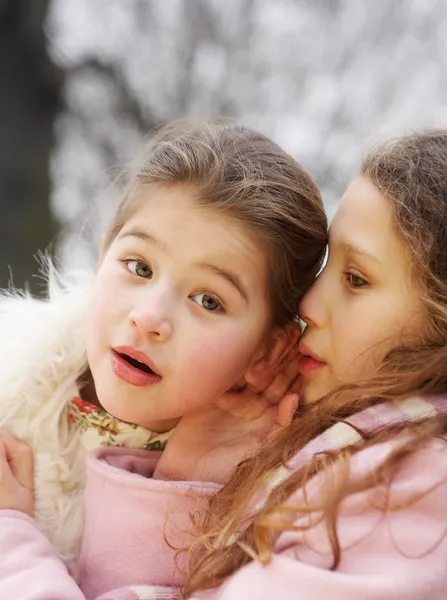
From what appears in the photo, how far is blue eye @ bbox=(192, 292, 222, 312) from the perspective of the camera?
1160 millimetres

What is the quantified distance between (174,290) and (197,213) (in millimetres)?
133

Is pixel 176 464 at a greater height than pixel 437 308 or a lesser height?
lesser

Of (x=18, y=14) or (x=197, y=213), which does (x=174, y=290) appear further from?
(x=18, y=14)

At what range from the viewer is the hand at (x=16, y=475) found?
4.02 feet

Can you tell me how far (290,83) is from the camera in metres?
3.51

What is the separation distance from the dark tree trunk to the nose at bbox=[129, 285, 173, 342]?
2309 mm

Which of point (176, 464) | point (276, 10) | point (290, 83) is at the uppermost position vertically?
point (276, 10)

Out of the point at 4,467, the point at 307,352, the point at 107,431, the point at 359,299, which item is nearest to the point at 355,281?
the point at 359,299

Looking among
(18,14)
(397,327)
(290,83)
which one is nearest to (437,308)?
(397,327)

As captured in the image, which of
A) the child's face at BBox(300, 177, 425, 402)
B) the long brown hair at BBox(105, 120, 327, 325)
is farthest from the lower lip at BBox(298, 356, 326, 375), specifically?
the long brown hair at BBox(105, 120, 327, 325)

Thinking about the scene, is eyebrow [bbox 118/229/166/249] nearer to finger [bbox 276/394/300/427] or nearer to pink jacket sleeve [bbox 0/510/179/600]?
finger [bbox 276/394/300/427]

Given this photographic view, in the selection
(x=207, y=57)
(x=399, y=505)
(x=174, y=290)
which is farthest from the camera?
(x=207, y=57)

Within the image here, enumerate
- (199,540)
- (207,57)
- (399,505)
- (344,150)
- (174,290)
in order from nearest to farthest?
(399,505), (199,540), (174,290), (344,150), (207,57)

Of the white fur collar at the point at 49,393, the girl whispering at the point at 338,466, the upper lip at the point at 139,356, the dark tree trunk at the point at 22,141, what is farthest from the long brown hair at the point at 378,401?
the dark tree trunk at the point at 22,141
